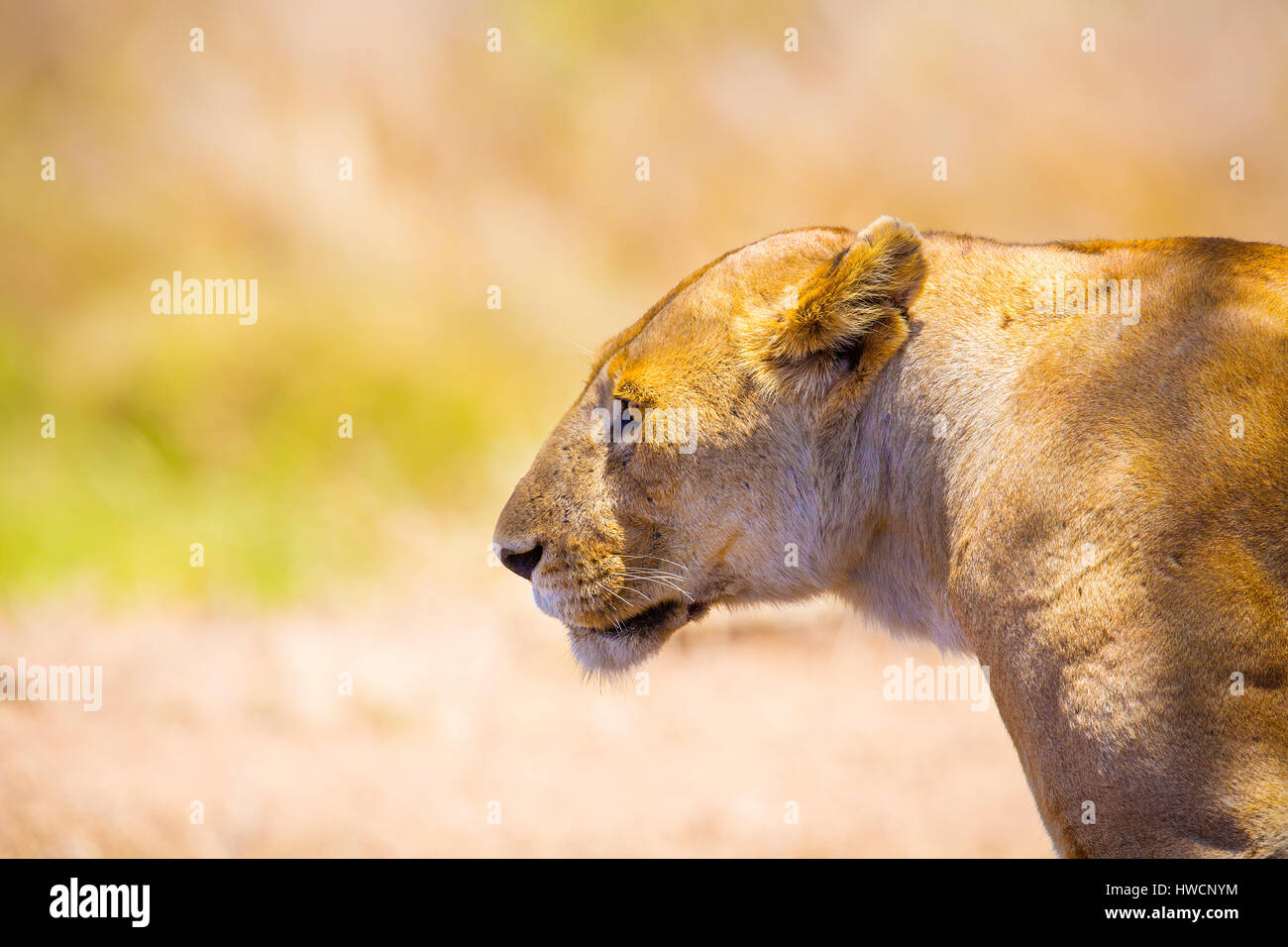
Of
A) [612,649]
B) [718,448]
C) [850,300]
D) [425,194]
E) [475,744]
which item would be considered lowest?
[475,744]

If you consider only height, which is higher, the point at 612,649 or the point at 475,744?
the point at 612,649

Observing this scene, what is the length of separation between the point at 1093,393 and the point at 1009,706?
759 millimetres

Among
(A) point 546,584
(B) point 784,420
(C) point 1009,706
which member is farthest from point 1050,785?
(A) point 546,584

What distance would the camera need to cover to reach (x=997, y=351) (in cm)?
288

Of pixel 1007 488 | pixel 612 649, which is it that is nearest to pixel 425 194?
pixel 612 649

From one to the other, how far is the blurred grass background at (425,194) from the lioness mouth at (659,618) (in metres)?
5.79

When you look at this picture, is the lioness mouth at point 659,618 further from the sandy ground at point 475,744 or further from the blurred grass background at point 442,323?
the blurred grass background at point 442,323

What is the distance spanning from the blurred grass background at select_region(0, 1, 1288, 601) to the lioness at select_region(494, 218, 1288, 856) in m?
5.87

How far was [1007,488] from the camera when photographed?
8.91 feet

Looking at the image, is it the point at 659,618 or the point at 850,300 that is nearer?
the point at 850,300

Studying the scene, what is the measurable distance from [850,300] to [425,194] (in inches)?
288

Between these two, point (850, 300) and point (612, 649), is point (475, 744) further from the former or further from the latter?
point (850, 300)

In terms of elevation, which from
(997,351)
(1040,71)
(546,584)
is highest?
(1040,71)
